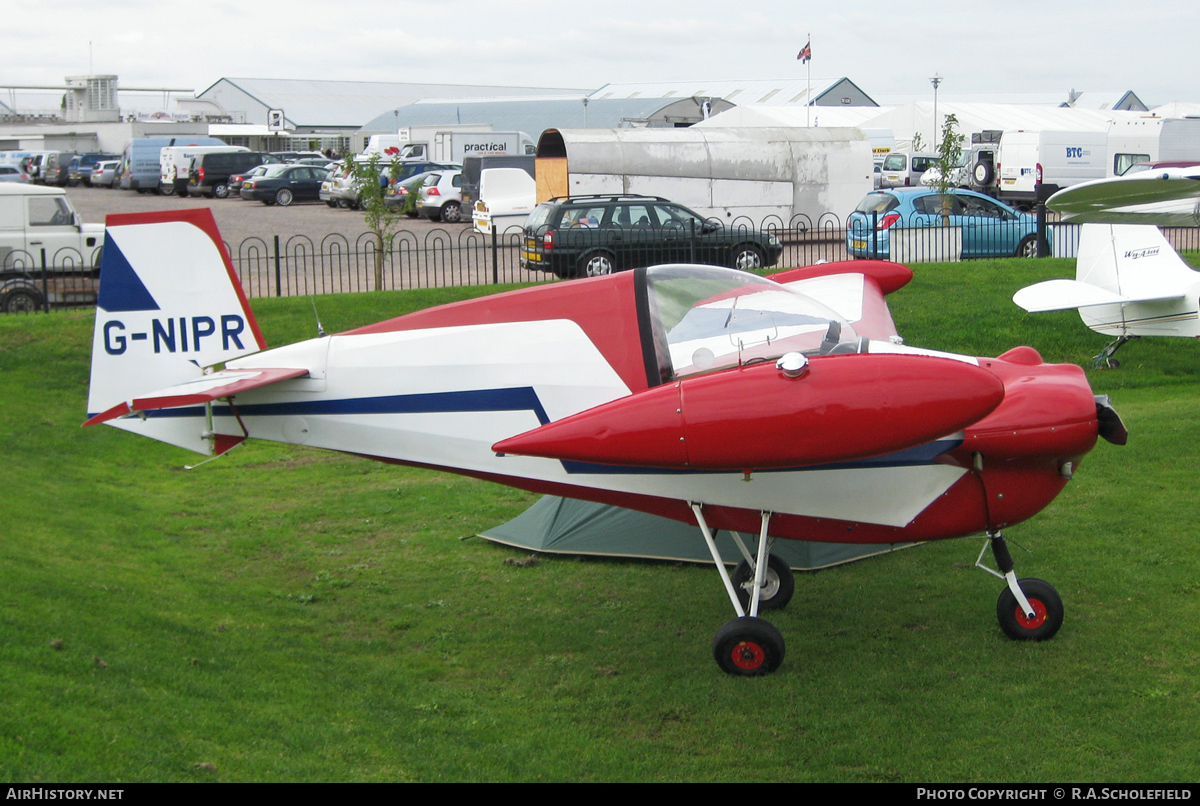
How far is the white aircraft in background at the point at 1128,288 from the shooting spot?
12.2m

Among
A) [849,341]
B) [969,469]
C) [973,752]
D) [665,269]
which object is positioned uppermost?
[665,269]

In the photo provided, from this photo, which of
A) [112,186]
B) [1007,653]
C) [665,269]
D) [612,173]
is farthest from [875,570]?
[112,186]

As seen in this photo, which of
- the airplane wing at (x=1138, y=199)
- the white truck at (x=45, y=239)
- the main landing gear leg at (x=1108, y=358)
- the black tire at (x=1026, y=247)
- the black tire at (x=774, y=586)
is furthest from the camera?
the black tire at (x=1026, y=247)

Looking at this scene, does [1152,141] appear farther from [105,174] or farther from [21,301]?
[105,174]

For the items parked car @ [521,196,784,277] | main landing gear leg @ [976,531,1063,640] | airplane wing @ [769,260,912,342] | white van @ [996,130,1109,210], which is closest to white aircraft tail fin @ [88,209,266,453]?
airplane wing @ [769,260,912,342]

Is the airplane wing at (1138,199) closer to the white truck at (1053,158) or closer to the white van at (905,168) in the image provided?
the white truck at (1053,158)

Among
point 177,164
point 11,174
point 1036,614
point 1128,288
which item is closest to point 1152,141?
point 1128,288

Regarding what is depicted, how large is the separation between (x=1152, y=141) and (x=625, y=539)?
32.3 m

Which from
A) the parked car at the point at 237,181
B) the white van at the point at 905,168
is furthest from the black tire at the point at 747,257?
the parked car at the point at 237,181

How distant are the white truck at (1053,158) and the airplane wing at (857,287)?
28207 mm

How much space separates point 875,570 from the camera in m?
7.70

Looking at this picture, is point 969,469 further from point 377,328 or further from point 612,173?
point 612,173

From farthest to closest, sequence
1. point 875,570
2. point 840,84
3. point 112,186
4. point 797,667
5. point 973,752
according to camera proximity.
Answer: point 840,84 → point 112,186 → point 875,570 → point 797,667 → point 973,752
